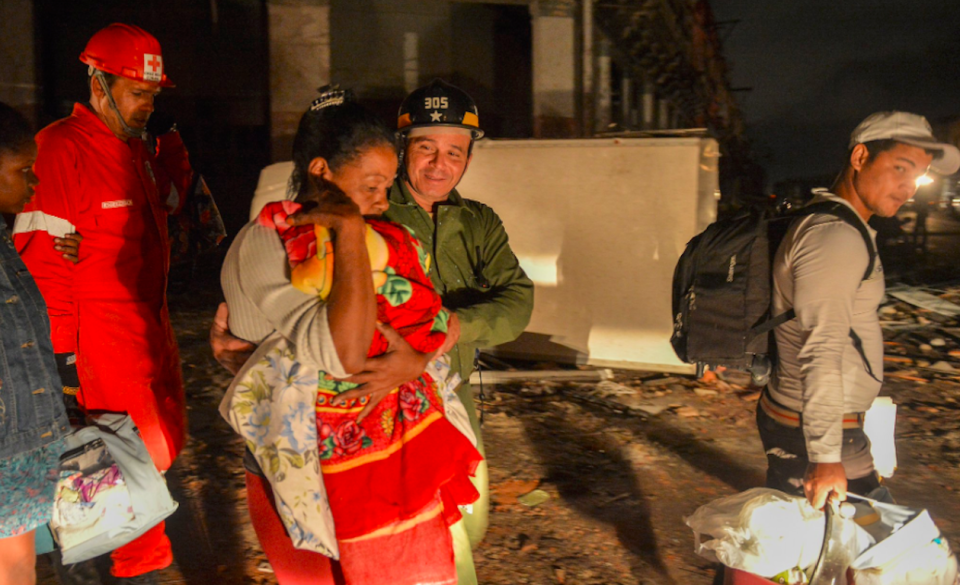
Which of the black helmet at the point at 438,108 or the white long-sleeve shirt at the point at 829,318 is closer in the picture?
the white long-sleeve shirt at the point at 829,318

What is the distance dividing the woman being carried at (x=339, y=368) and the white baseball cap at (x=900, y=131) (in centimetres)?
162

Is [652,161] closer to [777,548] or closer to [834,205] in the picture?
[834,205]

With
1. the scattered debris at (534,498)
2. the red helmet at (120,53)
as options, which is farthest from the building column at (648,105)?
the red helmet at (120,53)

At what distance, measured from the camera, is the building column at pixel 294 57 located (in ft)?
30.2

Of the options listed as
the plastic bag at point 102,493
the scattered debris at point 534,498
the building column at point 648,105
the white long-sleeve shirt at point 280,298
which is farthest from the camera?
the building column at point 648,105

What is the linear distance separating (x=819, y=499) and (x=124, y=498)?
Result: 213 cm

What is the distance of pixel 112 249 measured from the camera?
9.98 ft

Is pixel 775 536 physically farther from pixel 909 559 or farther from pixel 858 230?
pixel 858 230

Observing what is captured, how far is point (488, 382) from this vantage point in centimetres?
639

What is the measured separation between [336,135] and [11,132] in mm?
1113

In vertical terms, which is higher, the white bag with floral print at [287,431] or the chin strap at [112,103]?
the chin strap at [112,103]

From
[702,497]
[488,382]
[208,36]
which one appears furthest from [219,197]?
[702,497]

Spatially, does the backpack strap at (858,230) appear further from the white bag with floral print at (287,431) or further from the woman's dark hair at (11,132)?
the woman's dark hair at (11,132)

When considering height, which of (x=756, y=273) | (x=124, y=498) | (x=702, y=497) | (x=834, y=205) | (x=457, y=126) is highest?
(x=457, y=126)
